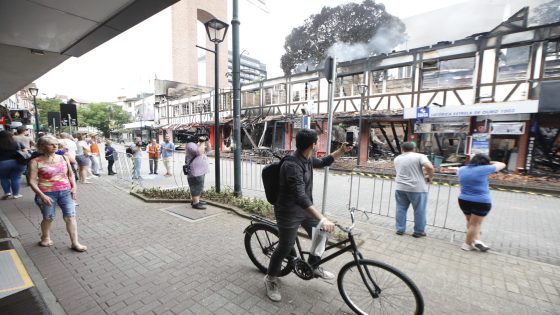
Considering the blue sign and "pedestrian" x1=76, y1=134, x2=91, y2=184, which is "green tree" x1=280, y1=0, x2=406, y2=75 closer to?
the blue sign

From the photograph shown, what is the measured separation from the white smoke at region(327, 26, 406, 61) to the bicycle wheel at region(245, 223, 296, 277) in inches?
1039

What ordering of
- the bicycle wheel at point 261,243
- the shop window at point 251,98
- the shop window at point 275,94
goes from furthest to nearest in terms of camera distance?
the shop window at point 251,98
the shop window at point 275,94
the bicycle wheel at point 261,243

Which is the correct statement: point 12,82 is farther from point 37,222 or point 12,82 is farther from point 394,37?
point 394,37

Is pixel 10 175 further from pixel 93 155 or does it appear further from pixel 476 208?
pixel 476 208

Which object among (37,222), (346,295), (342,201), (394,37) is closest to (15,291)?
(37,222)

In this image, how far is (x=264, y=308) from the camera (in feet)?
9.04

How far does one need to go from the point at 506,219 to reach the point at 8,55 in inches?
472

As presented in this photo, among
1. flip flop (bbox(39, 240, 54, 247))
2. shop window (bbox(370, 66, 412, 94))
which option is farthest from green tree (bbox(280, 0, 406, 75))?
flip flop (bbox(39, 240, 54, 247))

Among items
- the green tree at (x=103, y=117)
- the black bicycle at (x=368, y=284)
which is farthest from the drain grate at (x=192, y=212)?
the green tree at (x=103, y=117)

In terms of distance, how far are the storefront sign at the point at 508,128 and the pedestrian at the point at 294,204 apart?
12747mm

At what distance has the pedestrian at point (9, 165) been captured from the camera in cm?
616

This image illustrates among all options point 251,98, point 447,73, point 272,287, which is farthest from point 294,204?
point 251,98

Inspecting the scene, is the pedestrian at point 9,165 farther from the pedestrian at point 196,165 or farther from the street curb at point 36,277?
the pedestrian at point 196,165

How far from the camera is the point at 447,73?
13180 mm
